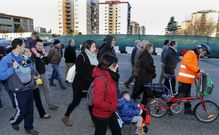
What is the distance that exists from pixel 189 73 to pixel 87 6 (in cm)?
11795

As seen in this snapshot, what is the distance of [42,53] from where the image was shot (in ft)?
16.1

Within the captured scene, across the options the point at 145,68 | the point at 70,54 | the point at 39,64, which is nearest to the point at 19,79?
the point at 39,64

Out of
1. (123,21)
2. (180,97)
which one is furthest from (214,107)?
(123,21)

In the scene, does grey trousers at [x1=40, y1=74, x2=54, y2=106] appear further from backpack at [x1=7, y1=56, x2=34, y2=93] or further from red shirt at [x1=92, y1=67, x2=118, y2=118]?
red shirt at [x1=92, y1=67, x2=118, y2=118]

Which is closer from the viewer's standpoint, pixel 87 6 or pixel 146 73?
pixel 146 73

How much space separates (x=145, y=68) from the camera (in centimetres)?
507

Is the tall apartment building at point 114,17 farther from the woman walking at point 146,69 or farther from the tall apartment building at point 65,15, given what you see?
the woman walking at point 146,69

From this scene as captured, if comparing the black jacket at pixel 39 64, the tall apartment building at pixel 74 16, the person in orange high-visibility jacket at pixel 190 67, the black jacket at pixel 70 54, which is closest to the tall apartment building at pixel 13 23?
the tall apartment building at pixel 74 16

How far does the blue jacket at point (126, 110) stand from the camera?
3.51 m

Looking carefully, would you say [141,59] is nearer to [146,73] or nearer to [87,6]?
[146,73]

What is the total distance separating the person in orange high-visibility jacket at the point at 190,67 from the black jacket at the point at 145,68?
0.69 meters

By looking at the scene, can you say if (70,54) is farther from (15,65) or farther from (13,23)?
(13,23)

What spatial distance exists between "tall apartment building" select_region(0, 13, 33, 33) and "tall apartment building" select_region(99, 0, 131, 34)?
46.5 metres

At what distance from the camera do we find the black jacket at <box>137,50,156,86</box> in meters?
5.04
